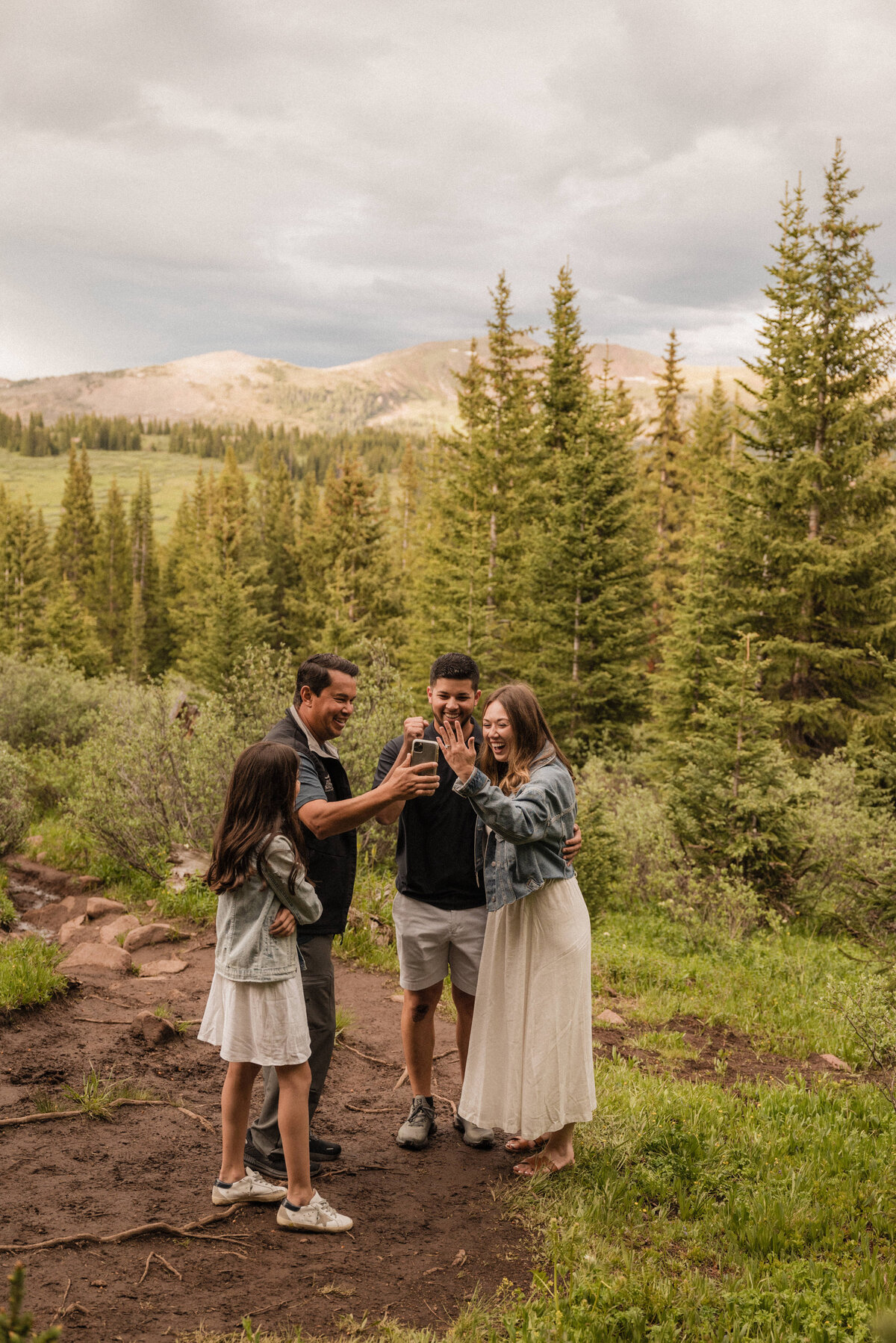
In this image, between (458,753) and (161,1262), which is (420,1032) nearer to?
(161,1262)

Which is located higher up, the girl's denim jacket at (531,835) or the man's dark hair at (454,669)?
the man's dark hair at (454,669)

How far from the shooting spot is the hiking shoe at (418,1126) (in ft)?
15.1

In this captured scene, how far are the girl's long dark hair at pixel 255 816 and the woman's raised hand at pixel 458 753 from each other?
0.70m

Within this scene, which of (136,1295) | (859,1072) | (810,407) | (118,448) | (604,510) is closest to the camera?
(136,1295)

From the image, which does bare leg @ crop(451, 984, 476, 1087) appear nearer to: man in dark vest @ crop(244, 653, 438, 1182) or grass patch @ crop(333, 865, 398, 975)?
man in dark vest @ crop(244, 653, 438, 1182)

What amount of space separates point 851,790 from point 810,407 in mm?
10276

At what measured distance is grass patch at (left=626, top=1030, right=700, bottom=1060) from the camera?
6.27 meters

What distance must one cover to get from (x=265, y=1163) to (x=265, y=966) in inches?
43.9

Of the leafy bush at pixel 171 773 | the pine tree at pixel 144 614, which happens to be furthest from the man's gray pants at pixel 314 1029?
the pine tree at pixel 144 614

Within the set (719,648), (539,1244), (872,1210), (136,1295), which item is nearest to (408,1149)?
(539,1244)

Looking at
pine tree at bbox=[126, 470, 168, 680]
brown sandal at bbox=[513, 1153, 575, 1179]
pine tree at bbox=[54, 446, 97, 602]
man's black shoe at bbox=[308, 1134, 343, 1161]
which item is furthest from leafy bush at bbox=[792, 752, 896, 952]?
pine tree at bbox=[54, 446, 97, 602]

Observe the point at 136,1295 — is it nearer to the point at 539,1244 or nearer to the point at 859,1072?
the point at 539,1244

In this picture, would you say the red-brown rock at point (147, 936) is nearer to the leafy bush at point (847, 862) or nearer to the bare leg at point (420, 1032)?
the bare leg at point (420, 1032)

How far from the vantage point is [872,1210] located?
408 cm
